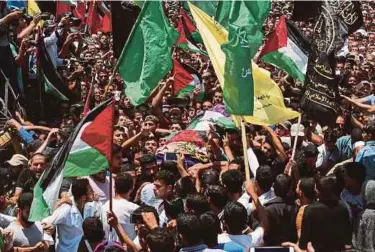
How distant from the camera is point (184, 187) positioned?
22.0 ft

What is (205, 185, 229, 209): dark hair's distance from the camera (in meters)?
6.04

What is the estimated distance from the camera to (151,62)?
749cm

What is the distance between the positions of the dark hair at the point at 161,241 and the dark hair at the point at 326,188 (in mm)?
1550

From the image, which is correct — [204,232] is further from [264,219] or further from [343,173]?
[343,173]

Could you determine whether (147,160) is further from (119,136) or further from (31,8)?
(31,8)

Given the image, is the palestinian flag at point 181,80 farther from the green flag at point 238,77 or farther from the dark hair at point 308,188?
the dark hair at point 308,188

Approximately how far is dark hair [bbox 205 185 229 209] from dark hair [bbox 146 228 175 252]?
110 centimetres

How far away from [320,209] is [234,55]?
1539 mm

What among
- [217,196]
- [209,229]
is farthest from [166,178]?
[209,229]

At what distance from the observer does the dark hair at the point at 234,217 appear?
215 inches

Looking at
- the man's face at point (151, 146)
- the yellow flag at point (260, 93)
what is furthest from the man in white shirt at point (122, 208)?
the man's face at point (151, 146)

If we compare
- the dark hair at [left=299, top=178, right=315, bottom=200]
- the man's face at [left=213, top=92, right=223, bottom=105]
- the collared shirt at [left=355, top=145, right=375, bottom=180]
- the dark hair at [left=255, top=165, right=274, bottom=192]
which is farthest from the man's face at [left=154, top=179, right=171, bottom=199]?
the man's face at [left=213, top=92, right=223, bottom=105]

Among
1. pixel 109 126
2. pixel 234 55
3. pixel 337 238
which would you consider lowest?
pixel 337 238

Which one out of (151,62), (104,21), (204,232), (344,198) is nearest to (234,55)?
(151,62)
